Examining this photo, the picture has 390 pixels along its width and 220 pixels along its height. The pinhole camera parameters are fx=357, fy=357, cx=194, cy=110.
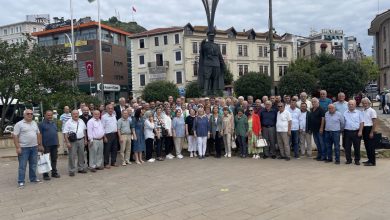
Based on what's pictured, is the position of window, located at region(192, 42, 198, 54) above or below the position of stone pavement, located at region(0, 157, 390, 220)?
above

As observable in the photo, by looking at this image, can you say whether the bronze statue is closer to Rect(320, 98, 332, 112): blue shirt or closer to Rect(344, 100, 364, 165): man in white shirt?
Rect(320, 98, 332, 112): blue shirt

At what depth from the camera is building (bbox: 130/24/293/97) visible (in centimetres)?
5438

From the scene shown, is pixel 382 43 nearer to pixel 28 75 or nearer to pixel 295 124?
pixel 295 124

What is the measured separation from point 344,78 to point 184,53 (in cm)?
2450

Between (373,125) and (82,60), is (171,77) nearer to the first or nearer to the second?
(82,60)

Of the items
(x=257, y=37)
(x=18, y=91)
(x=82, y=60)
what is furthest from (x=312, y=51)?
(x=18, y=91)

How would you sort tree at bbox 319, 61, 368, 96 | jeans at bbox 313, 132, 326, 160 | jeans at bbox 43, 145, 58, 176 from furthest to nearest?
tree at bbox 319, 61, 368, 96
jeans at bbox 313, 132, 326, 160
jeans at bbox 43, 145, 58, 176

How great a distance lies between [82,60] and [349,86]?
133 ft

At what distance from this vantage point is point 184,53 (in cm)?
5394

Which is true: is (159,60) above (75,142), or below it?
above

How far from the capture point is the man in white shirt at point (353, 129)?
916cm

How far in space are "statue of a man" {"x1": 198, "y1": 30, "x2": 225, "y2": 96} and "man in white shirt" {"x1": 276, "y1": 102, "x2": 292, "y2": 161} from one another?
3.35 m

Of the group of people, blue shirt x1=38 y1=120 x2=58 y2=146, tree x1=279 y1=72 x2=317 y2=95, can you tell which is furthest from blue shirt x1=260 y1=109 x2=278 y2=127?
tree x1=279 y1=72 x2=317 y2=95

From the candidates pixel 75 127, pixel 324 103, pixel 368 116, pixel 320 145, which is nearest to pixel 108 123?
pixel 75 127
